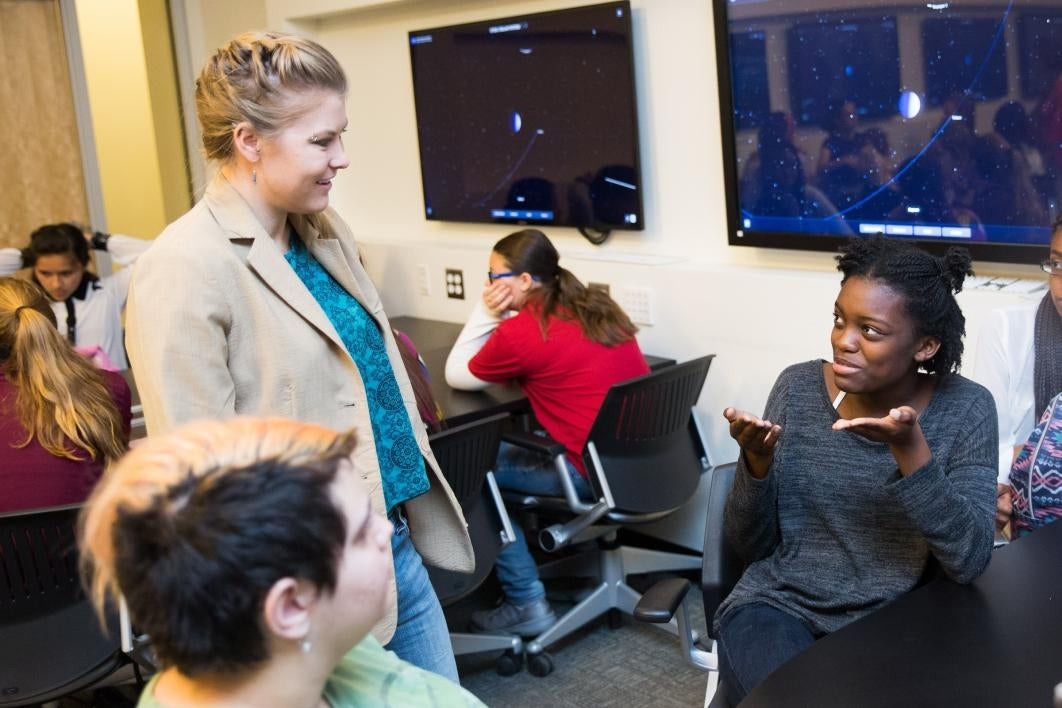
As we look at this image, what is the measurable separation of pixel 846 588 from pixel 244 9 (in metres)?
4.28

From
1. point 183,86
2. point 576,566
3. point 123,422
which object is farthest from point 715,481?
point 183,86

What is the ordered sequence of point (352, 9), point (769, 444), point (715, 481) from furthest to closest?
point (352, 9), point (715, 481), point (769, 444)

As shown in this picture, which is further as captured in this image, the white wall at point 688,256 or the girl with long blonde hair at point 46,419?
the white wall at point 688,256

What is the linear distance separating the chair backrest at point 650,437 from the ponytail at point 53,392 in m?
1.25

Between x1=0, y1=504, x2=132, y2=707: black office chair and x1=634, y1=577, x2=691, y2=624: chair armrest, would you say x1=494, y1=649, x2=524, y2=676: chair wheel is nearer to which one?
x1=0, y1=504, x2=132, y2=707: black office chair

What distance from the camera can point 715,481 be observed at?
2.16 meters

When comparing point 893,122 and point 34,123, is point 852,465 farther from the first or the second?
point 34,123

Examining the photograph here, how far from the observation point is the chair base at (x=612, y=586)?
3.38 m

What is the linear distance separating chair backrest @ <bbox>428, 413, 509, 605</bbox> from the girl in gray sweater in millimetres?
887

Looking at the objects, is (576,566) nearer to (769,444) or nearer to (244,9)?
(769,444)

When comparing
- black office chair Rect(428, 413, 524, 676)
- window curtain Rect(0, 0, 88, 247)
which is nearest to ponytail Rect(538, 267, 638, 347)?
black office chair Rect(428, 413, 524, 676)

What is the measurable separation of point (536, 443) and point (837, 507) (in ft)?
4.37

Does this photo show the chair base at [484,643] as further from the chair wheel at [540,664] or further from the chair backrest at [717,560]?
the chair backrest at [717,560]

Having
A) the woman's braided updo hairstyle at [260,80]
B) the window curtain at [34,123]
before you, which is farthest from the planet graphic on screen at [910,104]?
the window curtain at [34,123]
